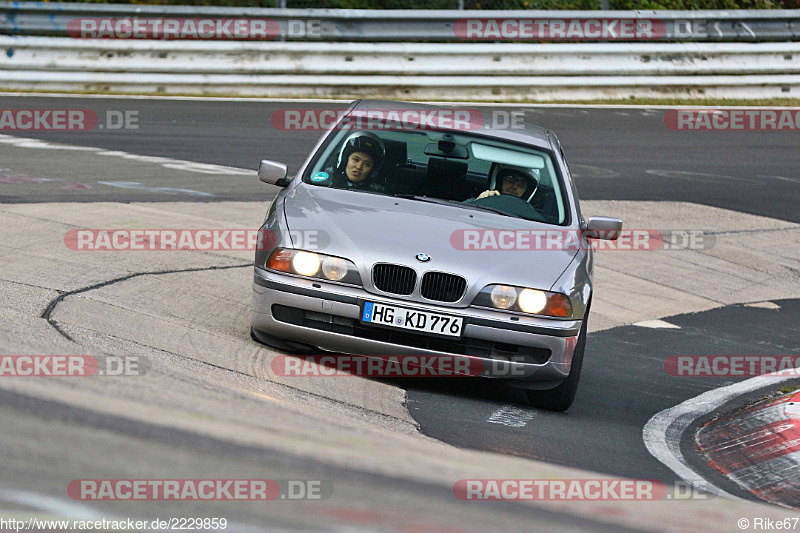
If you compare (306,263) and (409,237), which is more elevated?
(409,237)

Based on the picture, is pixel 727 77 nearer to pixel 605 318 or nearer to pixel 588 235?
pixel 605 318

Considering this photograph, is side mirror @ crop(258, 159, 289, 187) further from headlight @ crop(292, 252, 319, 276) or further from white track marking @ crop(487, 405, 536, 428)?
white track marking @ crop(487, 405, 536, 428)

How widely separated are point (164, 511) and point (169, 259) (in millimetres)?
5692

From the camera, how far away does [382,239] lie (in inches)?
243

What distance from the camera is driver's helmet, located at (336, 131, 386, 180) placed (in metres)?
7.21

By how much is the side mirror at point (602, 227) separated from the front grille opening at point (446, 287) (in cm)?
144

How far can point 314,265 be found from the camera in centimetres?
613

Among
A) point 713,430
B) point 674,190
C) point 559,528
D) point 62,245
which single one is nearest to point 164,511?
point 559,528
